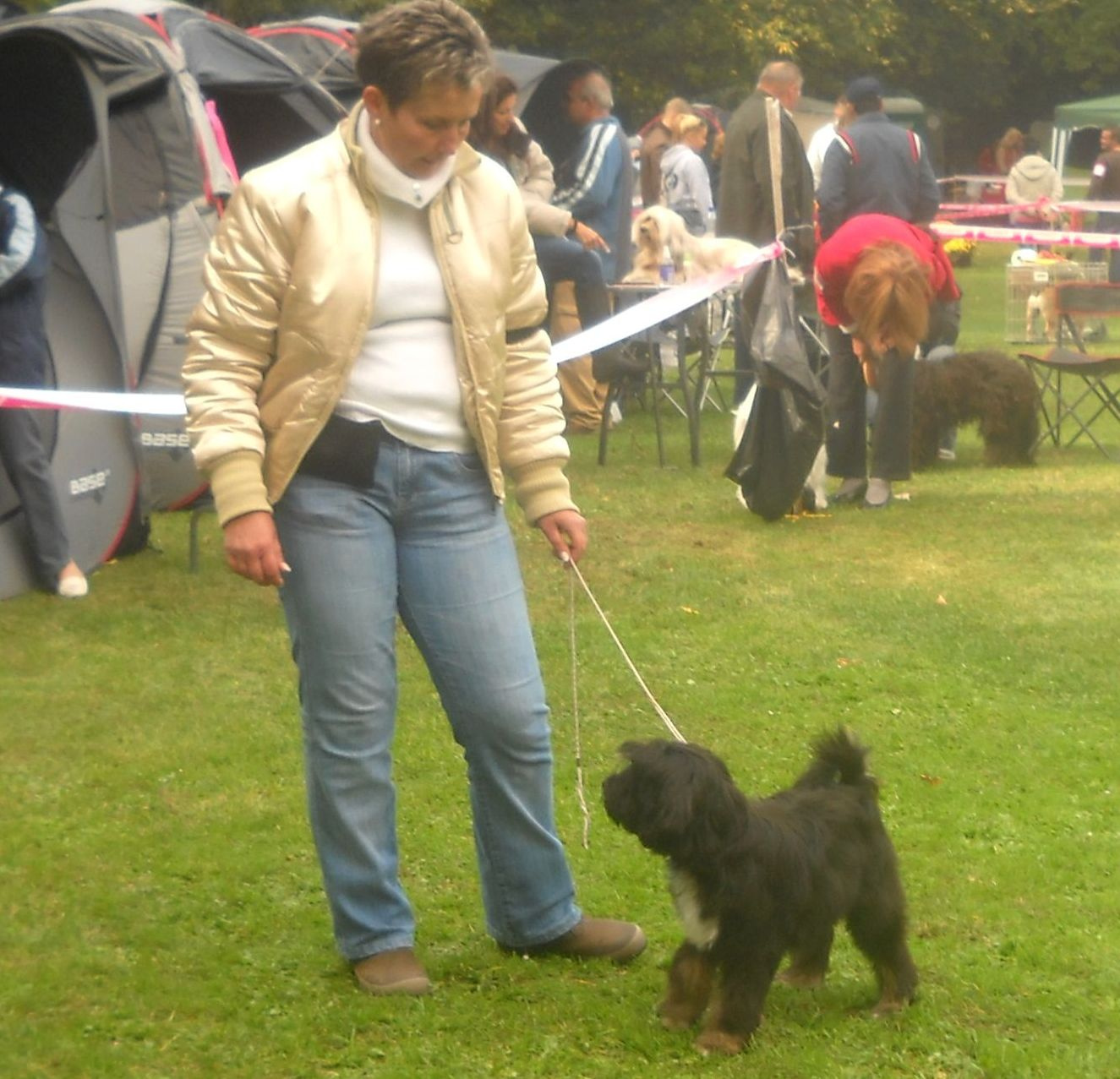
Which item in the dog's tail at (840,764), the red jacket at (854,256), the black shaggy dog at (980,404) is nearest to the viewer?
the dog's tail at (840,764)

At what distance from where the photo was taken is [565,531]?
359 cm

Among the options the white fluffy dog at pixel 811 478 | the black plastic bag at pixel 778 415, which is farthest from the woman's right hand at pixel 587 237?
the black plastic bag at pixel 778 415

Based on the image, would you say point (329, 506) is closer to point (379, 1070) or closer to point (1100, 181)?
point (379, 1070)

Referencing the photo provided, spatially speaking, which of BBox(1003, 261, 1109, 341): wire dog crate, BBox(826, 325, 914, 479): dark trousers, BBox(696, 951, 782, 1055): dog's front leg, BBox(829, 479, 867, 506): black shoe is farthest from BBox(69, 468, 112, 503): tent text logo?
BBox(1003, 261, 1109, 341): wire dog crate

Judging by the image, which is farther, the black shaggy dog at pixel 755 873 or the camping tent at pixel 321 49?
the camping tent at pixel 321 49

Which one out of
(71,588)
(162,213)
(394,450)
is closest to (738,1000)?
(394,450)

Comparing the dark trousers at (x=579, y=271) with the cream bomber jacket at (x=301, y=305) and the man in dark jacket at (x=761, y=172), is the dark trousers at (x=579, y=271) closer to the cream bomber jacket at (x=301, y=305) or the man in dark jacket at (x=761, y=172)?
the man in dark jacket at (x=761, y=172)

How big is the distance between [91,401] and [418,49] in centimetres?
356

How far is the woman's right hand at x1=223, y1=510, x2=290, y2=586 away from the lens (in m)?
3.17

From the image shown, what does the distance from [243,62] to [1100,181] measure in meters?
14.2

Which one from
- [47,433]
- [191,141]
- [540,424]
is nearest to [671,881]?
[540,424]

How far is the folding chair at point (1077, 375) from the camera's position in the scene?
35.2 ft

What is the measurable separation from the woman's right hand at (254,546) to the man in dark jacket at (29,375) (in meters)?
3.92

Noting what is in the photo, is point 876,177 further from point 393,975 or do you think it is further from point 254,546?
point 254,546
